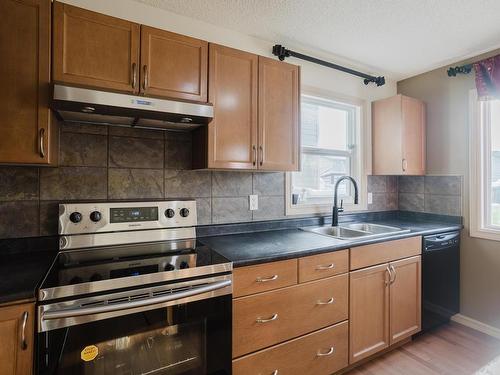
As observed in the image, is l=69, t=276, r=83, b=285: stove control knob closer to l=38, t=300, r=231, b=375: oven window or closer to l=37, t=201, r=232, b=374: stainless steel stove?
l=37, t=201, r=232, b=374: stainless steel stove

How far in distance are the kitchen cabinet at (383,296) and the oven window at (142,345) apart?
0.94m

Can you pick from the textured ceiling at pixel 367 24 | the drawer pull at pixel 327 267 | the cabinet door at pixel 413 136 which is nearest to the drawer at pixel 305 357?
the drawer pull at pixel 327 267

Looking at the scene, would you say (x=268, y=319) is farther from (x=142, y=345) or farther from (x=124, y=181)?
(x=124, y=181)

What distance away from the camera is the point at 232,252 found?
154 centimetres

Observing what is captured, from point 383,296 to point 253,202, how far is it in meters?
1.14

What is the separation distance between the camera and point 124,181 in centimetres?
171

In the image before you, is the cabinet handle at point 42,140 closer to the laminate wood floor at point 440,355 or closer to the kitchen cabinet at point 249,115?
the kitchen cabinet at point 249,115

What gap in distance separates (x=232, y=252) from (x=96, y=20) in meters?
1.36

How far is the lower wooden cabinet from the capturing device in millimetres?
1815

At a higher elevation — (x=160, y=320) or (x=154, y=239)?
(x=154, y=239)

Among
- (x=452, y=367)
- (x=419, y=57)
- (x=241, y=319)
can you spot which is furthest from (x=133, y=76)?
(x=452, y=367)

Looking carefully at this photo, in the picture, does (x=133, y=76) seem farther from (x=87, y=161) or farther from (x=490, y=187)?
(x=490, y=187)

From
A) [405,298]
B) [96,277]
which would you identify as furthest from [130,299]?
[405,298]

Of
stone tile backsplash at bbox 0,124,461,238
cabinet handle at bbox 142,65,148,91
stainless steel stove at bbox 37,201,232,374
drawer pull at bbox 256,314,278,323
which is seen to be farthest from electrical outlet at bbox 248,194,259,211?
cabinet handle at bbox 142,65,148,91
